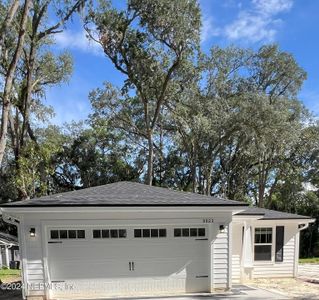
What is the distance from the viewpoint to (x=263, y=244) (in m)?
12.8

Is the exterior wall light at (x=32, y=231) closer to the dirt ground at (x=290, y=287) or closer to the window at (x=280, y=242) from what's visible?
the dirt ground at (x=290, y=287)

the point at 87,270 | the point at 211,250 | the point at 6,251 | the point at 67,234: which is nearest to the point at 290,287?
the point at 211,250

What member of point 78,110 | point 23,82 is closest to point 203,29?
point 23,82

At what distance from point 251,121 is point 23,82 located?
42.9 ft

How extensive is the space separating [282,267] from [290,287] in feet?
6.62

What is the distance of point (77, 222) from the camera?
29.6 feet

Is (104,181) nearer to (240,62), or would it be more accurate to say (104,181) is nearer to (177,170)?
(177,170)

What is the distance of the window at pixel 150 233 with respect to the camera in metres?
9.30

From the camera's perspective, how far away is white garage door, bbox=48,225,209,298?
8961mm

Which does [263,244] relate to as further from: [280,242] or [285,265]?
[285,265]

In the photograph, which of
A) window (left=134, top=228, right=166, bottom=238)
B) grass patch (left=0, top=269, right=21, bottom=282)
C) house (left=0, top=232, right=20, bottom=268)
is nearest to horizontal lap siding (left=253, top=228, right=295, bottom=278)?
window (left=134, top=228, right=166, bottom=238)

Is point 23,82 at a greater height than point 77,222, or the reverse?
point 23,82

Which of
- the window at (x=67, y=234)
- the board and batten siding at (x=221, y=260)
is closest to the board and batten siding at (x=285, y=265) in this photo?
the board and batten siding at (x=221, y=260)

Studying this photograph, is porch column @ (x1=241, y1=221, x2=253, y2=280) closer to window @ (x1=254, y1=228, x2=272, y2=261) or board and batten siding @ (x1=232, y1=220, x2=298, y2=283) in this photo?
board and batten siding @ (x1=232, y1=220, x2=298, y2=283)
